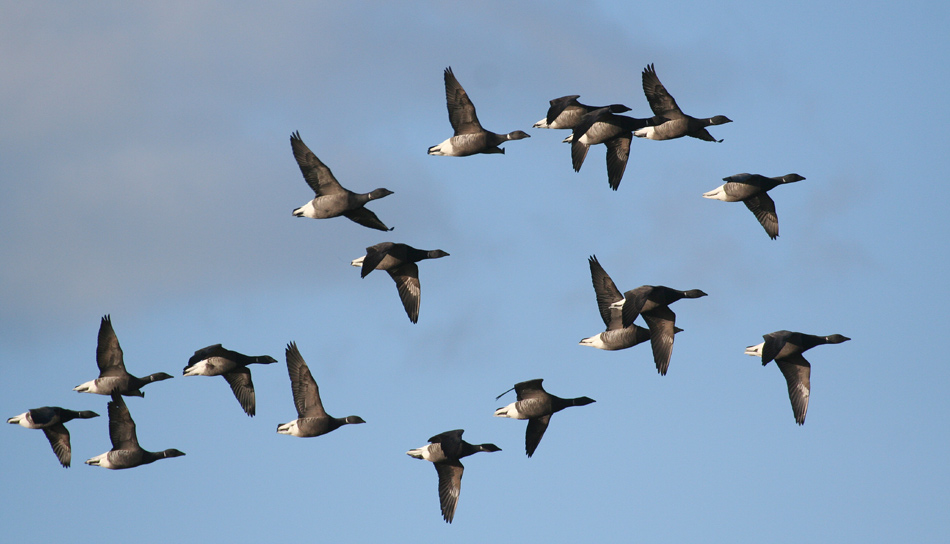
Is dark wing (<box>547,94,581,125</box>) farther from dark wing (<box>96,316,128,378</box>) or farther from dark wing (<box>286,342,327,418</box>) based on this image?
dark wing (<box>96,316,128,378</box>)

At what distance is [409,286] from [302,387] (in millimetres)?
4619

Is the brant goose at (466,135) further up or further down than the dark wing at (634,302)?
further up

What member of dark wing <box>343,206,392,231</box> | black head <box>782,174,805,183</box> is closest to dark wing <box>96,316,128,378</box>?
dark wing <box>343,206,392,231</box>

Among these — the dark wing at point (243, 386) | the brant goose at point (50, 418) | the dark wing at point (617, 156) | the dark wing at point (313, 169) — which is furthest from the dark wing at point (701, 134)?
the brant goose at point (50, 418)

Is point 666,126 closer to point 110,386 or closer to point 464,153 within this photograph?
point 464,153

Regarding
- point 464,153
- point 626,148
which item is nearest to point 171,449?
point 464,153

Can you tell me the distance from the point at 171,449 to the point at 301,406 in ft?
18.7

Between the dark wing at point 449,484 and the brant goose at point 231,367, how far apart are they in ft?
21.9

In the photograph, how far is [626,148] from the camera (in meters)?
46.3

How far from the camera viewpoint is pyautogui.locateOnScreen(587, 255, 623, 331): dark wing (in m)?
45.7

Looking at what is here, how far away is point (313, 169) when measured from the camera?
145ft

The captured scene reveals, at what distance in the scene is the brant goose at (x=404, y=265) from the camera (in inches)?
1773

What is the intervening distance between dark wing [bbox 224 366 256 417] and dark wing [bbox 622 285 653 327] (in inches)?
479

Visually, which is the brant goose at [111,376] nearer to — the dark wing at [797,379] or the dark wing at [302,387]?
the dark wing at [302,387]
